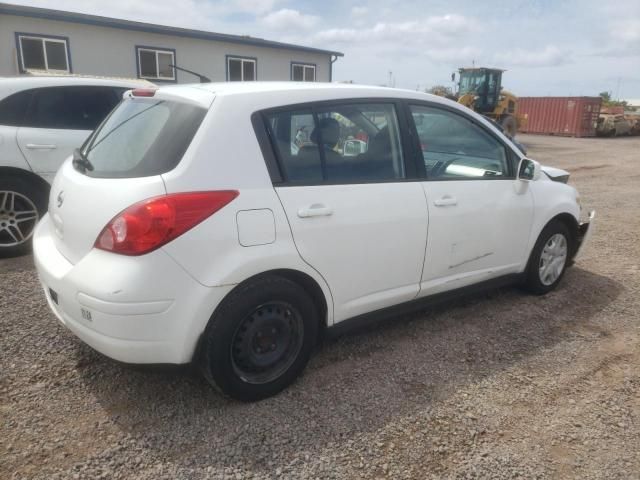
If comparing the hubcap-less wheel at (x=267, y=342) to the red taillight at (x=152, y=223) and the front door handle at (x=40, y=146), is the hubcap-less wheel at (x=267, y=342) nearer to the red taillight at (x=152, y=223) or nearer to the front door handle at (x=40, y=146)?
the red taillight at (x=152, y=223)

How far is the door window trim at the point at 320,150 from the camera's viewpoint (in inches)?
101

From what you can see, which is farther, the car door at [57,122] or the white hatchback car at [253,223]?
the car door at [57,122]

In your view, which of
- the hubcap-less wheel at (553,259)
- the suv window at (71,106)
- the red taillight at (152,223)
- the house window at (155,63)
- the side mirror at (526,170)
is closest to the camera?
the red taillight at (152,223)

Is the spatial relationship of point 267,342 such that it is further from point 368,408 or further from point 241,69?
point 241,69

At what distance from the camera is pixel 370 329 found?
3617 mm

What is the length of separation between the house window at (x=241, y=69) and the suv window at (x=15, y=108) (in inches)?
515

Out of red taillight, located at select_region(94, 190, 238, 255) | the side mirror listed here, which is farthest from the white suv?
the side mirror

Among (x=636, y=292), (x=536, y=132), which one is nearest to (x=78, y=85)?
(x=636, y=292)

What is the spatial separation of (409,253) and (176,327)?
150 cm

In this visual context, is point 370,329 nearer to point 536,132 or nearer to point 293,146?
point 293,146

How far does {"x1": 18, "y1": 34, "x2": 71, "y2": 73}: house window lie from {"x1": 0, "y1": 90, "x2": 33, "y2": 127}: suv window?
10.5 m

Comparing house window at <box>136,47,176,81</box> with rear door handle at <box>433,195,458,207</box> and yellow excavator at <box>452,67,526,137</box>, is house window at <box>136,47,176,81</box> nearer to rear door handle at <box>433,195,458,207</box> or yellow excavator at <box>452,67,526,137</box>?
yellow excavator at <box>452,67,526,137</box>

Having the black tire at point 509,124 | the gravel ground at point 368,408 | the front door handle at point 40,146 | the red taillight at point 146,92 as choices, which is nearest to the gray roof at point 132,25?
the black tire at point 509,124

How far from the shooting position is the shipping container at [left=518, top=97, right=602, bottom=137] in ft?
92.2
